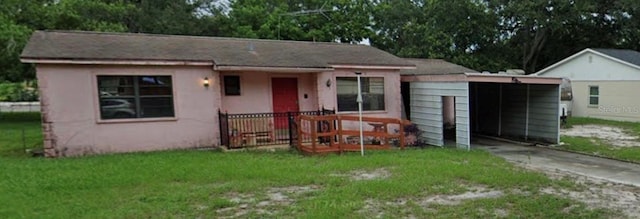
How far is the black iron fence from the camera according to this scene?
10.3 meters

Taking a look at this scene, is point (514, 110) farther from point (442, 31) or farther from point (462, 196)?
point (442, 31)

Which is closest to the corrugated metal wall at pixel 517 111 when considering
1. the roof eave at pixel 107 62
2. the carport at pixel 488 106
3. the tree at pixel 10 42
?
the carport at pixel 488 106

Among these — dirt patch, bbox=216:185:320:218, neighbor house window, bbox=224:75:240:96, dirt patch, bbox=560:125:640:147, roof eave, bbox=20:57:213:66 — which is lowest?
dirt patch, bbox=560:125:640:147

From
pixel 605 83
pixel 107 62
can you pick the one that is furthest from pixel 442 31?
pixel 107 62

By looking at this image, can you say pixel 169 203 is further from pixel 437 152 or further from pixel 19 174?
pixel 437 152

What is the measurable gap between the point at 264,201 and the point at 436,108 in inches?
292

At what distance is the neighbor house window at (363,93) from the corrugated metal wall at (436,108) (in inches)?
44.0

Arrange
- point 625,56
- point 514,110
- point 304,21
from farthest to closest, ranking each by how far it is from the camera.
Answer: point 304,21 → point 625,56 → point 514,110

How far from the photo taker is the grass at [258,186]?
499 centimetres

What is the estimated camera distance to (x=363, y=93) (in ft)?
39.9

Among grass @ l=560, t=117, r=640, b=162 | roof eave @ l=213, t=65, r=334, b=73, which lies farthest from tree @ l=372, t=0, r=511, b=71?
roof eave @ l=213, t=65, r=334, b=73

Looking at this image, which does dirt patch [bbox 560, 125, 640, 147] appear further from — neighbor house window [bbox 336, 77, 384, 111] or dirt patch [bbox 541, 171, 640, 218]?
neighbor house window [bbox 336, 77, 384, 111]

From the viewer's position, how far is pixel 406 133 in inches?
436

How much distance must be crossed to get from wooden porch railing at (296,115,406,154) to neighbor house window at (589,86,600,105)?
43.2 feet
